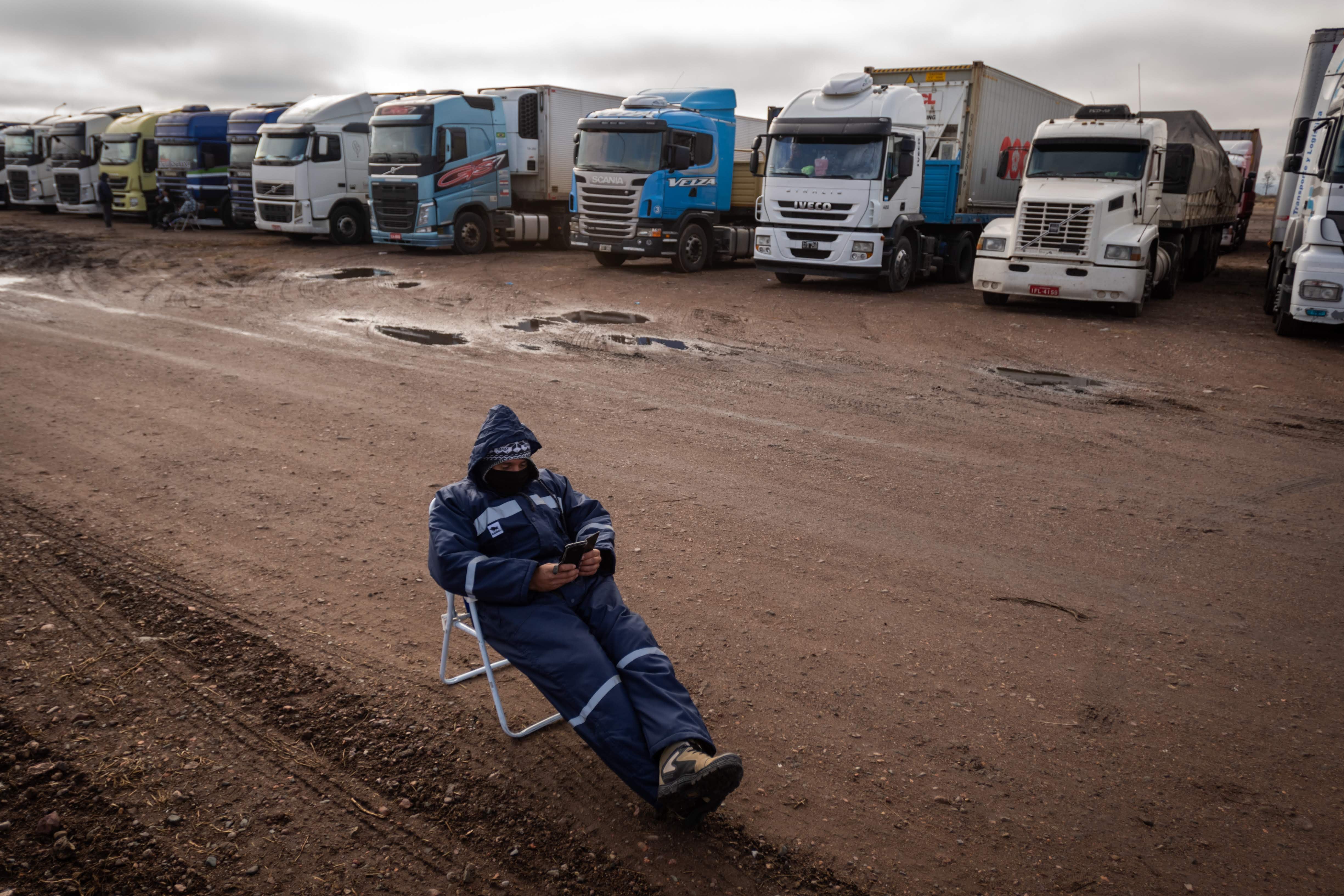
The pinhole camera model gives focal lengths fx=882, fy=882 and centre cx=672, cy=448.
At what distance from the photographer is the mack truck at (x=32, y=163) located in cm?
3319

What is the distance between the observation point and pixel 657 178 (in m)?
18.0

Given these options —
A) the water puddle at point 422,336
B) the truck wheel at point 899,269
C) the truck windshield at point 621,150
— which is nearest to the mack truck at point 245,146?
the truck windshield at point 621,150

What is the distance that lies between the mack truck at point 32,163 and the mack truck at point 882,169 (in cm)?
3015

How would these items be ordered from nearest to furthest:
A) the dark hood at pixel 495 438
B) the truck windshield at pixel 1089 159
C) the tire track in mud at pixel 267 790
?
the tire track in mud at pixel 267 790, the dark hood at pixel 495 438, the truck windshield at pixel 1089 159

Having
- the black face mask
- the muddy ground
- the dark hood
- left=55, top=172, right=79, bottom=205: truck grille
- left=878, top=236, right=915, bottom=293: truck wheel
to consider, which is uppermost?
left=55, top=172, right=79, bottom=205: truck grille

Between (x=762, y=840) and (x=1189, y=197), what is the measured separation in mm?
17984

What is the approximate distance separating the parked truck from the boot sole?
1224 inches

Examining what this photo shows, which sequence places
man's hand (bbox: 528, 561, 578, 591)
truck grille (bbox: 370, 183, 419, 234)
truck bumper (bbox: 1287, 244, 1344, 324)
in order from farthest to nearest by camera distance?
truck grille (bbox: 370, 183, 419, 234), truck bumper (bbox: 1287, 244, 1344, 324), man's hand (bbox: 528, 561, 578, 591)

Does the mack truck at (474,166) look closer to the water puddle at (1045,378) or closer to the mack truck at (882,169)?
the mack truck at (882,169)

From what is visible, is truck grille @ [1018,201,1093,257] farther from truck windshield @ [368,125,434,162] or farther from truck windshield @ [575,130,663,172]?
truck windshield @ [368,125,434,162]

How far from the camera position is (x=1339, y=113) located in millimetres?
11672

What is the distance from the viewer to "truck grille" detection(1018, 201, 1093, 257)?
44.6ft

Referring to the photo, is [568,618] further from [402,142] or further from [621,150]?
[402,142]

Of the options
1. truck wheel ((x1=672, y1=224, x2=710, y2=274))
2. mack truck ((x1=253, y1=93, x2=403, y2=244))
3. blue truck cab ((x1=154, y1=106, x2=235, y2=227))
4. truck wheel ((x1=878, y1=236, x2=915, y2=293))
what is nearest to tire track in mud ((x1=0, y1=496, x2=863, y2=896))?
truck wheel ((x1=878, y1=236, x2=915, y2=293))
